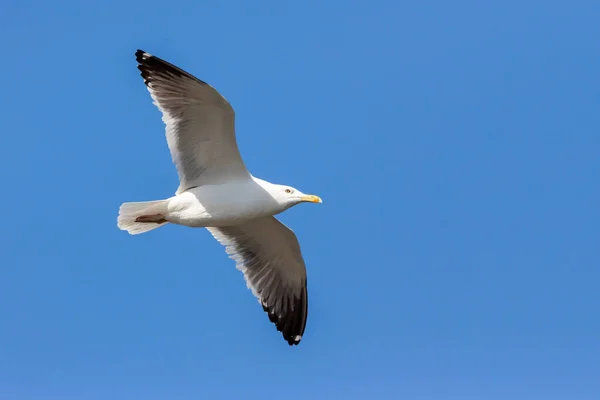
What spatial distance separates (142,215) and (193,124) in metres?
1.25

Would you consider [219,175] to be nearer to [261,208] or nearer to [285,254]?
[261,208]

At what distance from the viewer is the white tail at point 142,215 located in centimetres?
1253

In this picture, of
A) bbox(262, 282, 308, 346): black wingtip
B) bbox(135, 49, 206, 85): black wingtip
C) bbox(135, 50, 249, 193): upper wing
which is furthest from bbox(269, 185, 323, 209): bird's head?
Result: bbox(262, 282, 308, 346): black wingtip

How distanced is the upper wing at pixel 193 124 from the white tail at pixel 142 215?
43 cm

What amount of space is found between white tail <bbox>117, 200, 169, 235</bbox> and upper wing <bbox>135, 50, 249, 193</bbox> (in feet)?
1.41

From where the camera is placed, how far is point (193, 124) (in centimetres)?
1245

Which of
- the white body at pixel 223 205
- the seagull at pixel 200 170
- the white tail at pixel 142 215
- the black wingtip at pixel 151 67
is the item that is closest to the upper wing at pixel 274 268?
the seagull at pixel 200 170

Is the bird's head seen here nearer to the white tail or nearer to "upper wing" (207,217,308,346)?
"upper wing" (207,217,308,346)

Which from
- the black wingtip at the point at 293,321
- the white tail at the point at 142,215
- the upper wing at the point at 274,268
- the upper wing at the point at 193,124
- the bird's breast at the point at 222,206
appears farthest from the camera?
the black wingtip at the point at 293,321

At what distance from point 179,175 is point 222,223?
2.72 ft

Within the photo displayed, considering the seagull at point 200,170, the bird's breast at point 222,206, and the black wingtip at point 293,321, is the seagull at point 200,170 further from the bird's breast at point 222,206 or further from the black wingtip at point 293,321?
the black wingtip at point 293,321

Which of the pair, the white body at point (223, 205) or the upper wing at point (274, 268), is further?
the upper wing at point (274, 268)

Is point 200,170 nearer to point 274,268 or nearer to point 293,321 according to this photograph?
point 274,268

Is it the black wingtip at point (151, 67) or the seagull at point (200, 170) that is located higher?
the black wingtip at point (151, 67)
